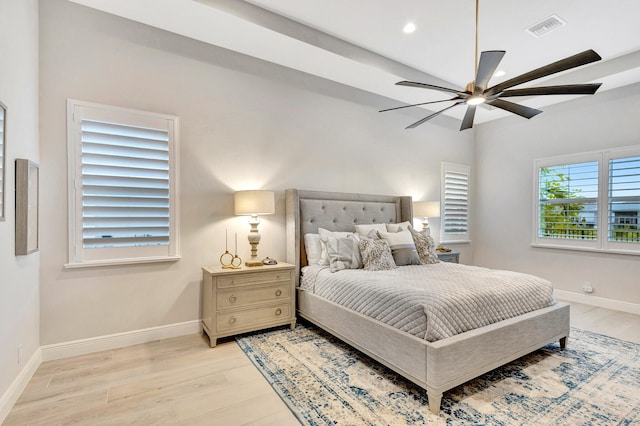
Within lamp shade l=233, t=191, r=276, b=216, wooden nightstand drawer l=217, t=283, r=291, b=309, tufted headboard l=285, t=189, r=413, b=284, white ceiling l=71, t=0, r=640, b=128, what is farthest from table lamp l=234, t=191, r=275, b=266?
white ceiling l=71, t=0, r=640, b=128

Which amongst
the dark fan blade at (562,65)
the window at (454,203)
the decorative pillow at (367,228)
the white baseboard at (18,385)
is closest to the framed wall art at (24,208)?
the white baseboard at (18,385)

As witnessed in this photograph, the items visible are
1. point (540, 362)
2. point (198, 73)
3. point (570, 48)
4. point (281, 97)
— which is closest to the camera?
point (540, 362)

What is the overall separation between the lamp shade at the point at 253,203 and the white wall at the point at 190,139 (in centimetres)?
28

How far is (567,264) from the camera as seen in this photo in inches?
183

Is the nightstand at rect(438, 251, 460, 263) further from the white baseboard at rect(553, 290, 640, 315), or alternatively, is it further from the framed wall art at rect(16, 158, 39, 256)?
the framed wall art at rect(16, 158, 39, 256)

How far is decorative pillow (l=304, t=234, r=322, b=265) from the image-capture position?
12.0 feet

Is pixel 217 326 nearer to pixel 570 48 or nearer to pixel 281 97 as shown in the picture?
pixel 281 97

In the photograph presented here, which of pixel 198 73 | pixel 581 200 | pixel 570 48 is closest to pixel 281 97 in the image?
pixel 198 73

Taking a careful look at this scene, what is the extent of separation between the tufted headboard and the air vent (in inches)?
94.9

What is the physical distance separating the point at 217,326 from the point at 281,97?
8.77ft

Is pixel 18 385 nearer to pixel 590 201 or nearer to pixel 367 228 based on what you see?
pixel 367 228

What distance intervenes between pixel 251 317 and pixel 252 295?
0.71ft

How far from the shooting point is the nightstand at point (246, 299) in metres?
2.95

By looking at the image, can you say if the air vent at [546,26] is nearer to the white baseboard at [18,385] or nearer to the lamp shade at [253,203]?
the lamp shade at [253,203]
